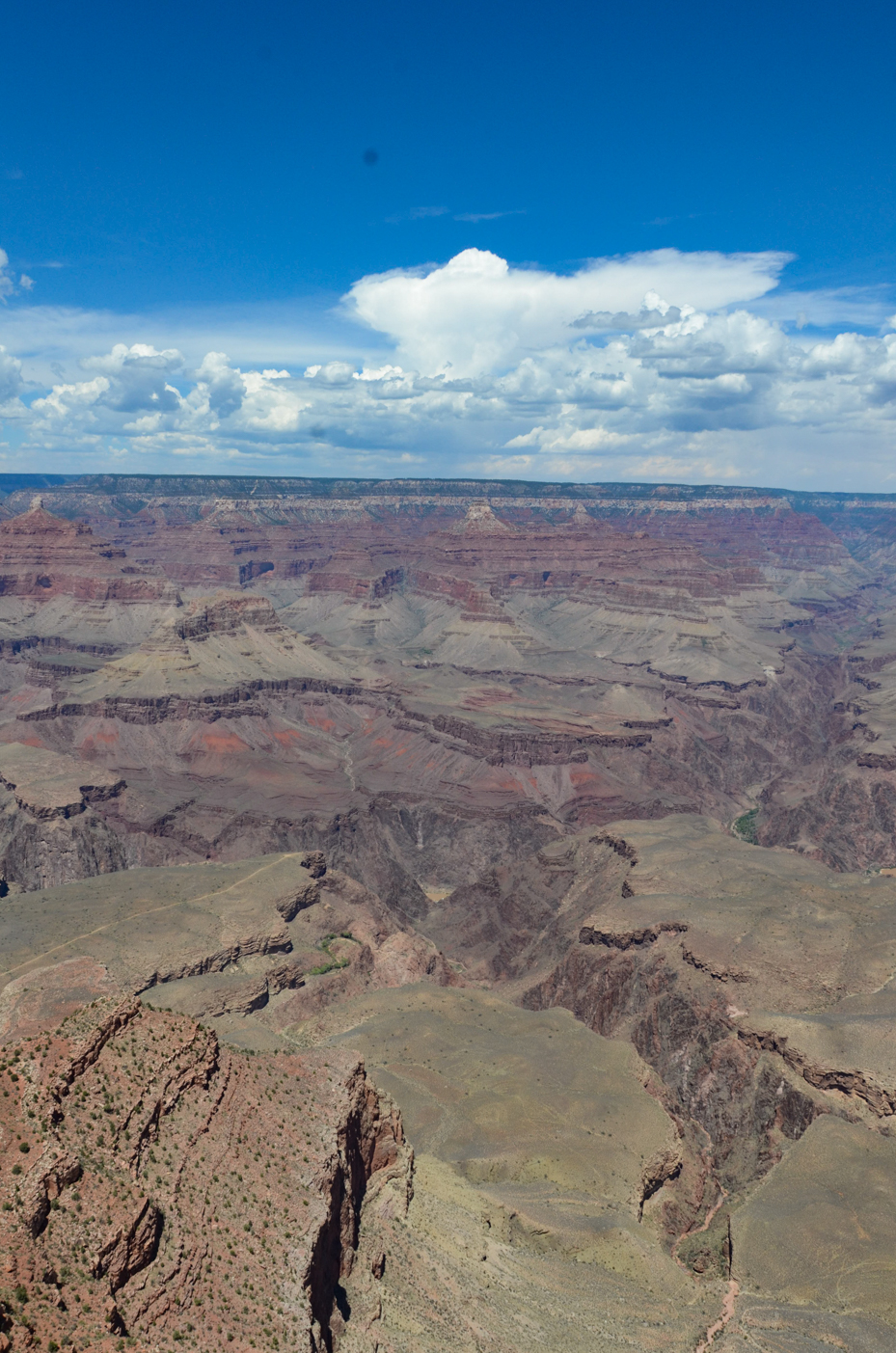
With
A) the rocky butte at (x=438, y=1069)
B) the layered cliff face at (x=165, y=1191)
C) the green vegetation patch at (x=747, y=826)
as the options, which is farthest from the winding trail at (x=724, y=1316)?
the green vegetation patch at (x=747, y=826)

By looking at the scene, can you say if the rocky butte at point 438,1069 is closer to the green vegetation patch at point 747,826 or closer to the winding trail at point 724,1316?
the winding trail at point 724,1316

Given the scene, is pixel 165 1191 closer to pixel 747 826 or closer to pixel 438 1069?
pixel 438 1069

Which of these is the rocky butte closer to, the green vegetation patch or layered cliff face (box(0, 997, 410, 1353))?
layered cliff face (box(0, 997, 410, 1353))

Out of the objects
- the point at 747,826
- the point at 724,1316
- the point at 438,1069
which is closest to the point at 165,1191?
the point at 724,1316

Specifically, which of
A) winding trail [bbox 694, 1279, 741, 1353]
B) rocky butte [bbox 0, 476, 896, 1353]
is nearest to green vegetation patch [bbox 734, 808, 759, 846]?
rocky butte [bbox 0, 476, 896, 1353]

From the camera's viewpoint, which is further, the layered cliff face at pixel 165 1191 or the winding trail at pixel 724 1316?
the winding trail at pixel 724 1316

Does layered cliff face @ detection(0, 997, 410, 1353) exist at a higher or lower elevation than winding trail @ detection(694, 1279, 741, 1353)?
higher

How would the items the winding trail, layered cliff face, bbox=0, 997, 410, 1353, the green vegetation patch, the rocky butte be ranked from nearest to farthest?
layered cliff face, bbox=0, 997, 410, 1353 < the rocky butte < the winding trail < the green vegetation patch

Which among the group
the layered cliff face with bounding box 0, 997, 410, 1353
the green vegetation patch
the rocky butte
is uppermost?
the layered cliff face with bounding box 0, 997, 410, 1353

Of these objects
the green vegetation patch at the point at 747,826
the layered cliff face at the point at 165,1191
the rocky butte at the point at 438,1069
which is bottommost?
the green vegetation patch at the point at 747,826

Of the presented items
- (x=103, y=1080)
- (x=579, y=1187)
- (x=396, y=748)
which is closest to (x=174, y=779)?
(x=396, y=748)

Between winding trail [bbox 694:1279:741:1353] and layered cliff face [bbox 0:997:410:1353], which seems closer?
layered cliff face [bbox 0:997:410:1353]
